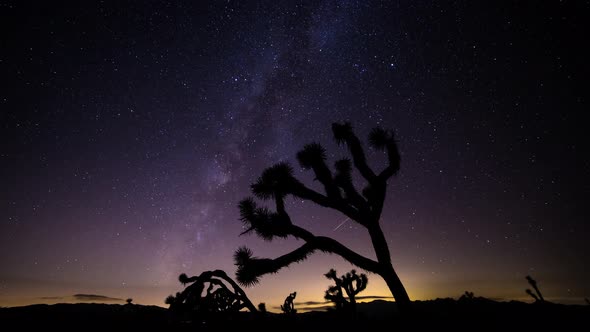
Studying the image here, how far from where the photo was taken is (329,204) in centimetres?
745

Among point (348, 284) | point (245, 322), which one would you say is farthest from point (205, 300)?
point (348, 284)

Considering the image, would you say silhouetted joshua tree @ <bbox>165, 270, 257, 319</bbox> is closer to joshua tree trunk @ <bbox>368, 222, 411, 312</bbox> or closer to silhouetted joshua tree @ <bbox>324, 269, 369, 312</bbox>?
joshua tree trunk @ <bbox>368, 222, 411, 312</bbox>

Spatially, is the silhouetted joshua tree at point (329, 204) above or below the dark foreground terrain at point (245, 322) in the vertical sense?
above

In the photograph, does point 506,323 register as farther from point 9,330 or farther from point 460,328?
point 9,330

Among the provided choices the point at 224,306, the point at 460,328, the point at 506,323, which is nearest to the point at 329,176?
the point at 460,328

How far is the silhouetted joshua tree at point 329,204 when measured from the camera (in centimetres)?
661

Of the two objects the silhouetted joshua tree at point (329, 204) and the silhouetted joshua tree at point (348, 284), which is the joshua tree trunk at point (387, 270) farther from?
the silhouetted joshua tree at point (348, 284)

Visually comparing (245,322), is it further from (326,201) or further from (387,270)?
(326,201)

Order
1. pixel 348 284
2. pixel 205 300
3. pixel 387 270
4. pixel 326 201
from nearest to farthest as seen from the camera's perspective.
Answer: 1. pixel 205 300
2. pixel 387 270
3. pixel 326 201
4. pixel 348 284

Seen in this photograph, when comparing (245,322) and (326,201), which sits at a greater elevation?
(326,201)

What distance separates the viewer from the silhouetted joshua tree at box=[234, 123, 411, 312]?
661 centimetres

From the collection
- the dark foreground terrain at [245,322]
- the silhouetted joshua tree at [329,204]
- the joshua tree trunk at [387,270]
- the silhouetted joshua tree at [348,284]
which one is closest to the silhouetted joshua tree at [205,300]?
the dark foreground terrain at [245,322]

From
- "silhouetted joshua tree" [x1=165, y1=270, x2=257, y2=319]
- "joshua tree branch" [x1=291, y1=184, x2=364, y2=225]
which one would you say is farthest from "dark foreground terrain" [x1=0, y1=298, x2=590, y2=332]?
"joshua tree branch" [x1=291, y1=184, x2=364, y2=225]

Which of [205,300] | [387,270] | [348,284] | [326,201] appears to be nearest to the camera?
[205,300]
